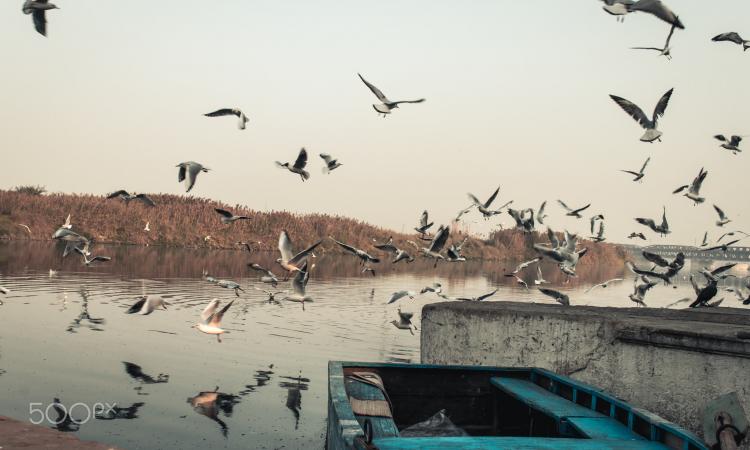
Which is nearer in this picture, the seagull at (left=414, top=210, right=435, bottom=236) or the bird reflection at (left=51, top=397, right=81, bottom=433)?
the bird reflection at (left=51, top=397, right=81, bottom=433)

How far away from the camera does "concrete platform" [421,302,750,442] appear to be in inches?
388

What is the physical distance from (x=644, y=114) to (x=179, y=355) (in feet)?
33.4

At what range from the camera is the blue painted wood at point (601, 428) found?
7.66m

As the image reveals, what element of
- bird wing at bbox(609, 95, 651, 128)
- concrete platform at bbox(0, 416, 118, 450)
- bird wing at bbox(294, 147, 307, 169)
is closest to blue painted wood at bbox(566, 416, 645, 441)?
concrete platform at bbox(0, 416, 118, 450)

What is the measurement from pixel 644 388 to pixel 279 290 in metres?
22.2

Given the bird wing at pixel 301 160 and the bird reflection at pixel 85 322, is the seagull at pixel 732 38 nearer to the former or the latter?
the bird wing at pixel 301 160

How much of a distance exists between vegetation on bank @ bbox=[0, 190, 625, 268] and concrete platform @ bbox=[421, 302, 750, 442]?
1842 inches

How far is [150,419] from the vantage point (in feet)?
35.5

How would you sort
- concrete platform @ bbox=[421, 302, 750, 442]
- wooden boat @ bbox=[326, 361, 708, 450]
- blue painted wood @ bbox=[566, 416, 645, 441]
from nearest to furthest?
wooden boat @ bbox=[326, 361, 708, 450] < blue painted wood @ bbox=[566, 416, 645, 441] < concrete platform @ bbox=[421, 302, 750, 442]

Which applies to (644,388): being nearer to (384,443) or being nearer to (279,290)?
(384,443)

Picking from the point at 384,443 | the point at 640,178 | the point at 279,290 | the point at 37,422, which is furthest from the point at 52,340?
the point at 279,290

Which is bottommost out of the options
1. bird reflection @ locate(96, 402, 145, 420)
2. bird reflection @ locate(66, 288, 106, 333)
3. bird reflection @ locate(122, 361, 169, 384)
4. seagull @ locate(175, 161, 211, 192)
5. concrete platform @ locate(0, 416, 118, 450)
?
bird reflection @ locate(96, 402, 145, 420)

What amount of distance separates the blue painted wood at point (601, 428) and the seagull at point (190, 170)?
8083mm

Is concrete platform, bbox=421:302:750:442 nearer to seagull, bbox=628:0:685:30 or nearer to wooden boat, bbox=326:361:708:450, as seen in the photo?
wooden boat, bbox=326:361:708:450
